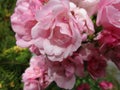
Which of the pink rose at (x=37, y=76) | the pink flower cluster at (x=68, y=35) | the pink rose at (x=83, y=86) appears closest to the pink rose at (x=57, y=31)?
the pink flower cluster at (x=68, y=35)

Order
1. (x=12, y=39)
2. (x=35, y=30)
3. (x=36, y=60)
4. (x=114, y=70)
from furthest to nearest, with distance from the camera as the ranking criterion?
(x=12, y=39)
(x=114, y=70)
(x=36, y=60)
(x=35, y=30)

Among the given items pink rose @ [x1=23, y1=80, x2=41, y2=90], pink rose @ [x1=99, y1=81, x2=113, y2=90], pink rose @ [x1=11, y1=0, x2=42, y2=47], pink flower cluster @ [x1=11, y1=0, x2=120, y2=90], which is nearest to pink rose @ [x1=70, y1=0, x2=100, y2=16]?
pink flower cluster @ [x1=11, y1=0, x2=120, y2=90]

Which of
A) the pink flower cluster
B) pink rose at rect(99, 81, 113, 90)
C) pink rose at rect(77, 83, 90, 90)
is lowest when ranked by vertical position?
pink rose at rect(99, 81, 113, 90)

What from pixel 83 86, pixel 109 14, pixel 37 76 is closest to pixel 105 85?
pixel 83 86

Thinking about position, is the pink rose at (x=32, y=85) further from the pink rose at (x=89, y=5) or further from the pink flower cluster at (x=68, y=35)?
the pink rose at (x=89, y=5)

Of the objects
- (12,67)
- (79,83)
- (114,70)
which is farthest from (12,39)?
(114,70)

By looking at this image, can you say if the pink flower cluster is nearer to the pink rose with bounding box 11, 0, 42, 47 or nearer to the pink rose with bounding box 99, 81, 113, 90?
the pink rose with bounding box 11, 0, 42, 47

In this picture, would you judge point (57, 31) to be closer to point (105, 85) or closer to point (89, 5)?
point (89, 5)

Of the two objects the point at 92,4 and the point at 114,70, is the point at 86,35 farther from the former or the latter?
the point at 114,70
